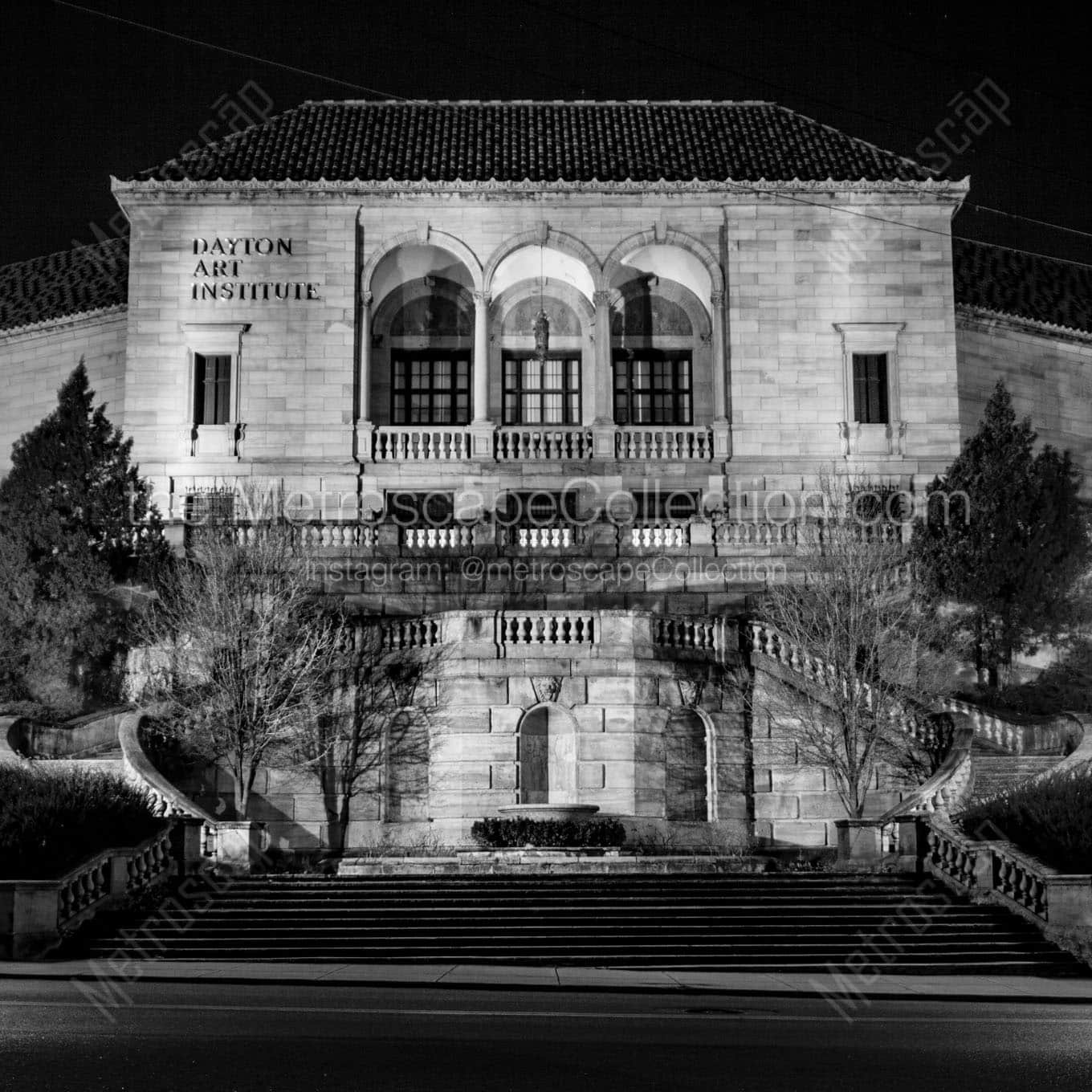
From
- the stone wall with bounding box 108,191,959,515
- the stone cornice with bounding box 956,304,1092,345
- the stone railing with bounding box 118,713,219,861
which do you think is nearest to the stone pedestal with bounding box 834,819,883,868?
the stone railing with bounding box 118,713,219,861

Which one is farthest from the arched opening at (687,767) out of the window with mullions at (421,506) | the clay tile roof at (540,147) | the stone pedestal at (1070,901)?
the clay tile roof at (540,147)

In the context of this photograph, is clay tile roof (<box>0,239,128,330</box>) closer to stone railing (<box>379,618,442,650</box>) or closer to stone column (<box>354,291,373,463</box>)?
stone column (<box>354,291,373,463</box>)

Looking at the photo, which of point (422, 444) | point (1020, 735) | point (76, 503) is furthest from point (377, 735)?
point (422, 444)

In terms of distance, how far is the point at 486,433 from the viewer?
51.0m

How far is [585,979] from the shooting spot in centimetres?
2206

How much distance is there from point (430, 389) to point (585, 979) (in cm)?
3510

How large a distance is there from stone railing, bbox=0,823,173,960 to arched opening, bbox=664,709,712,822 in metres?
11.1

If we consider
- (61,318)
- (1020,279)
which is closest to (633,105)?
(1020,279)

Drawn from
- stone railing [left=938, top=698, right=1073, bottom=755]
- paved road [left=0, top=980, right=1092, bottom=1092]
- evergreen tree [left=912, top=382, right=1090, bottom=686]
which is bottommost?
paved road [left=0, top=980, right=1092, bottom=1092]

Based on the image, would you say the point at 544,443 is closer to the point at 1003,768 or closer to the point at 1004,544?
the point at 1004,544

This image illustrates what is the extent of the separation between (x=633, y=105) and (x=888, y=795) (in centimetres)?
3183

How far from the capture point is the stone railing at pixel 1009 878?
82.3 feet

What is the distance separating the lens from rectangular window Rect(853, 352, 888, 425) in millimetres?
52156

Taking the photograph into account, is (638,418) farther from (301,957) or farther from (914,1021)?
(914,1021)
